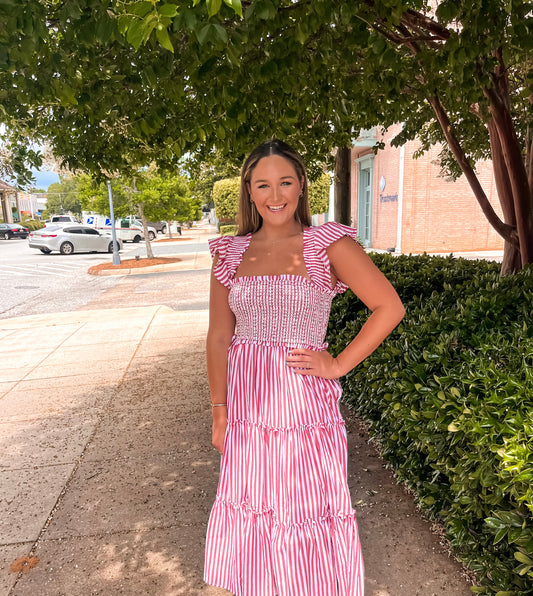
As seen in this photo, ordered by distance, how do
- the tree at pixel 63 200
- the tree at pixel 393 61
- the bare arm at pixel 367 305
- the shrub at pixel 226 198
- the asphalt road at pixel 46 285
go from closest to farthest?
the bare arm at pixel 367 305, the tree at pixel 393 61, the asphalt road at pixel 46 285, the shrub at pixel 226 198, the tree at pixel 63 200

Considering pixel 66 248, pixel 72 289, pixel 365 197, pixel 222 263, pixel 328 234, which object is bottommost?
pixel 72 289

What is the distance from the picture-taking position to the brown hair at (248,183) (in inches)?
76.9

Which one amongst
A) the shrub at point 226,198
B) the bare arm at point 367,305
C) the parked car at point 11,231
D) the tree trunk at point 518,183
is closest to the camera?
the bare arm at point 367,305

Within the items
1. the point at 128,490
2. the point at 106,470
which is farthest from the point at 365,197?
the point at 128,490

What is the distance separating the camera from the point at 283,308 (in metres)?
1.87

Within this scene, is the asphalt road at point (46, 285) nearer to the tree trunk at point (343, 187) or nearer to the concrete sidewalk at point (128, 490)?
the concrete sidewalk at point (128, 490)

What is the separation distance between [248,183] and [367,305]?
760 millimetres

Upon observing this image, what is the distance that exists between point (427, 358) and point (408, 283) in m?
2.74

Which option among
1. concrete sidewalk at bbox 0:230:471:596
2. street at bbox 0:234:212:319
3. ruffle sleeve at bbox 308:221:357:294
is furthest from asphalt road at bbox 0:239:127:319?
ruffle sleeve at bbox 308:221:357:294

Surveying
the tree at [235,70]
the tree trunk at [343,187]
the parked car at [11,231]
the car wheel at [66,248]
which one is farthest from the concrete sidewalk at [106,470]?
the parked car at [11,231]

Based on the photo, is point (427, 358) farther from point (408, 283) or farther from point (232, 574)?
point (408, 283)

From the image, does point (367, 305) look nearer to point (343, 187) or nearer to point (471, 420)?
point (471, 420)

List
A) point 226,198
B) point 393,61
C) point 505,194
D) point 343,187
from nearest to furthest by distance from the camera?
1. point 393,61
2. point 505,194
3. point 343,187
4. point 226,198

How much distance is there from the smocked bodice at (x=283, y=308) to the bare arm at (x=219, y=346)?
13 cm
